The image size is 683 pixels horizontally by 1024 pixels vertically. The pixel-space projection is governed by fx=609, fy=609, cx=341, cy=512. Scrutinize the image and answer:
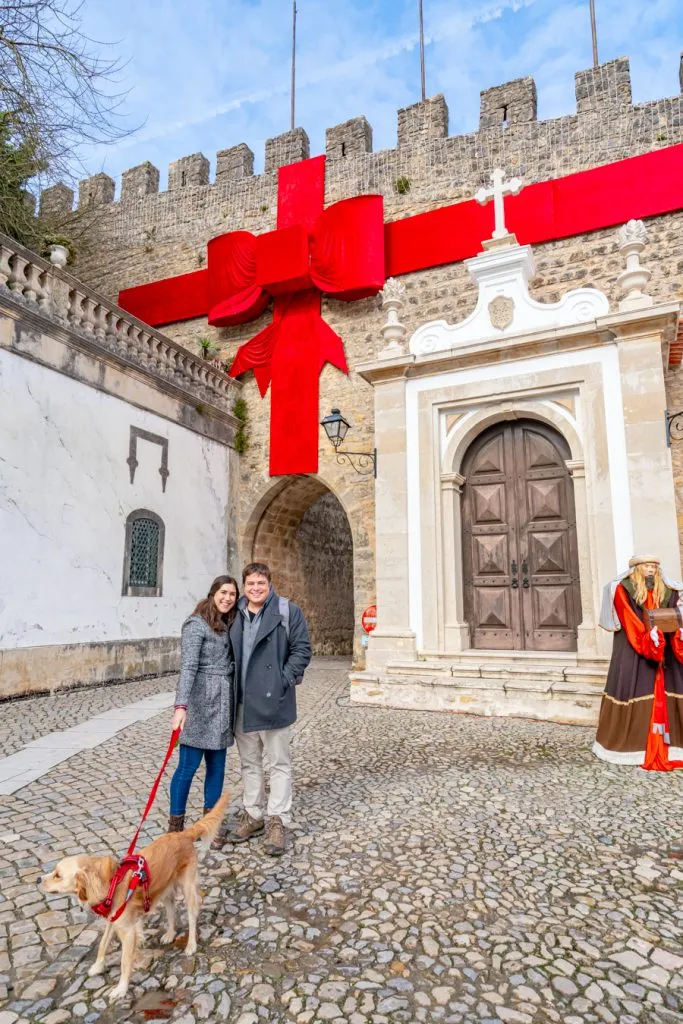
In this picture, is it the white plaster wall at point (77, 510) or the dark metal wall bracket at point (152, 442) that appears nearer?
the white plaster wall at point (77, 510)

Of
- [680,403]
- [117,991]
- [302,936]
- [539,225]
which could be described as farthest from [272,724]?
[539,225]

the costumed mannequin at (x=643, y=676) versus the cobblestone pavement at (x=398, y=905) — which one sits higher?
the costumed mannequin at (x=643, y=676)

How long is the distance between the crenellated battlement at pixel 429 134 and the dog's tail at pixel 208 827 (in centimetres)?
1225

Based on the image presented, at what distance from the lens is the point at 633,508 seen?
21.5 feet

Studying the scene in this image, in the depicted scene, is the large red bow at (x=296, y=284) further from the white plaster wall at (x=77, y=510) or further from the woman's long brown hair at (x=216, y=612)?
the woman's long brown hair at (x=216, y=612)

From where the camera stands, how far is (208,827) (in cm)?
256

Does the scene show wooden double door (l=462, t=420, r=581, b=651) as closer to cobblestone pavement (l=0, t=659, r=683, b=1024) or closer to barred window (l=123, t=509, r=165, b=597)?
cobblestone pavement (l=0, t=659, r=683, b=1024)

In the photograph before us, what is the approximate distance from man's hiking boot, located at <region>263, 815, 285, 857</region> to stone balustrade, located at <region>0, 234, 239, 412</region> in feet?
24.1

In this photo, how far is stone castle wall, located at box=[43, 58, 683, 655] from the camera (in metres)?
10.6

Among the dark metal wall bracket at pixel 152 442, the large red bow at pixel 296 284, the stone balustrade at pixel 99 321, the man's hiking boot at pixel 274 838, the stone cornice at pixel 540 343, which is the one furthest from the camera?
the large red bow at pixel 296 284

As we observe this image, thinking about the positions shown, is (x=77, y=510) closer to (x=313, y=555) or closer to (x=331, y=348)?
(x=331, y=348)

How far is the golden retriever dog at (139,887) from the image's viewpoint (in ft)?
6.57

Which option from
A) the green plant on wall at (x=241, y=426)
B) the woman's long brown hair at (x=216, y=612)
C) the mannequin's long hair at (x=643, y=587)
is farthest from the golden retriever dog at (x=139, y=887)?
the green plant on wall at (x=241, y=426)

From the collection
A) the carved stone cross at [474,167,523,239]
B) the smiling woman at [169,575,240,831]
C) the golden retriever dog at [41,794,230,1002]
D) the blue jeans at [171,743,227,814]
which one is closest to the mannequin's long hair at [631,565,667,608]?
the smiling woman at [169,575,240,831]
